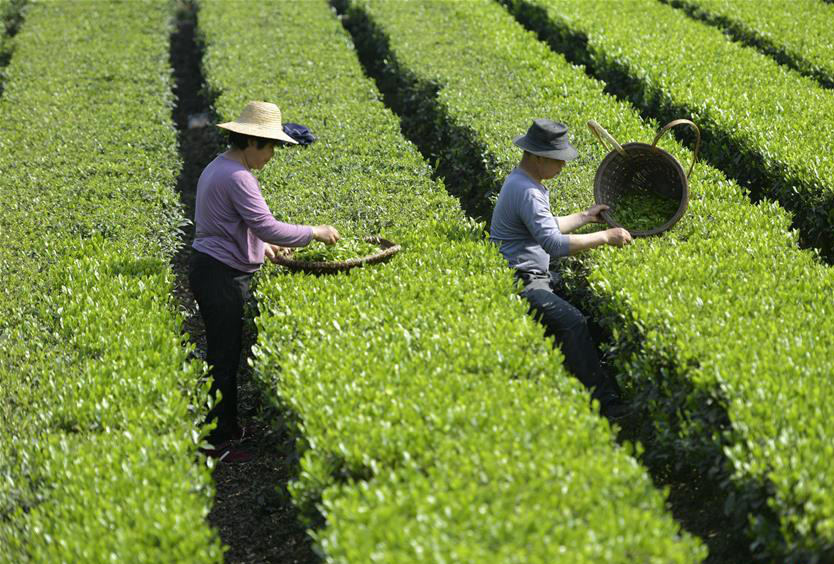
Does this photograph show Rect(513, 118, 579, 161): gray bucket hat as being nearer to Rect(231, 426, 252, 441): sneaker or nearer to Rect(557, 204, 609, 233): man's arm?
Rect(557, 204, 609, 233): man's arm

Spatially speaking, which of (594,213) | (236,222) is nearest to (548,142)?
(594,213)

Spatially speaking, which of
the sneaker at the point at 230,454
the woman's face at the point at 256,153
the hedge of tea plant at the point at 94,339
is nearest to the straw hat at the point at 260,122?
the woman's face at the point at 256,153

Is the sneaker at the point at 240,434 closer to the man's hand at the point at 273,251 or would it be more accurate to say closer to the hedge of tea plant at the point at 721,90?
Answer: the man's hand at the point at 273,251

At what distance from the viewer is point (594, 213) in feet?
26.7

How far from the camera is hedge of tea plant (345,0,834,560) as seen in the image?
506 centimetres

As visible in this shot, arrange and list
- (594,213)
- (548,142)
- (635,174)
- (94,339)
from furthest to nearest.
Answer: (635,174), (594,213), (548,142), (94,339)

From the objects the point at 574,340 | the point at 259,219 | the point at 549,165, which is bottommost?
the point at 574,340

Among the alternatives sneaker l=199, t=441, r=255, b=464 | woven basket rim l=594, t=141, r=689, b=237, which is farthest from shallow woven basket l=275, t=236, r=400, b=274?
woven basket rim l=594, t=141, r=689, b=237

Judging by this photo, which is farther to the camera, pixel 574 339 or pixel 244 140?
pixel 244 140

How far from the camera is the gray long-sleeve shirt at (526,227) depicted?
7625mm

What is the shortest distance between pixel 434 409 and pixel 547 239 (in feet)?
7.87

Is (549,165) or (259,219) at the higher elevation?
(549,165)

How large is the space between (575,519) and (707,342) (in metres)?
2.04

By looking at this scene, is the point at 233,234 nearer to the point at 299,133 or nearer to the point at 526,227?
the point at 299,133
